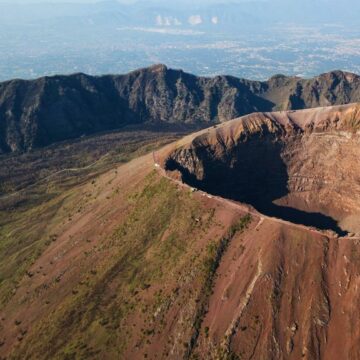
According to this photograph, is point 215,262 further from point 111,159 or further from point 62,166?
point 62,166

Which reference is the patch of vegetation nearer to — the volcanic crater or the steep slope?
the steep slope

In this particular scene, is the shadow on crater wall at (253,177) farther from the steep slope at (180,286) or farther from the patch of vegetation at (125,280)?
the patch of vegetation at (125,280)

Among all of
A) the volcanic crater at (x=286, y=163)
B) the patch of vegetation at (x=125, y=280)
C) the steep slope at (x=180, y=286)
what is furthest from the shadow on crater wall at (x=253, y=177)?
the patch of vegetation at (x=125, y=280)

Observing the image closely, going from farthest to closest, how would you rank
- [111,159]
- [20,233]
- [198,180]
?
[111,159], [20,233], [198,180]

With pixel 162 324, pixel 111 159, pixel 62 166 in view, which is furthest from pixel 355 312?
pixel 62 166

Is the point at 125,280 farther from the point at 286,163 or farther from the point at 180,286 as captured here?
the point at 286,163

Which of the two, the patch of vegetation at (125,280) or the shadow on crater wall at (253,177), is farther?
the shadow on crater wall at (253,177)

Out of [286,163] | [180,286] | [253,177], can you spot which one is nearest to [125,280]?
[180,286]
